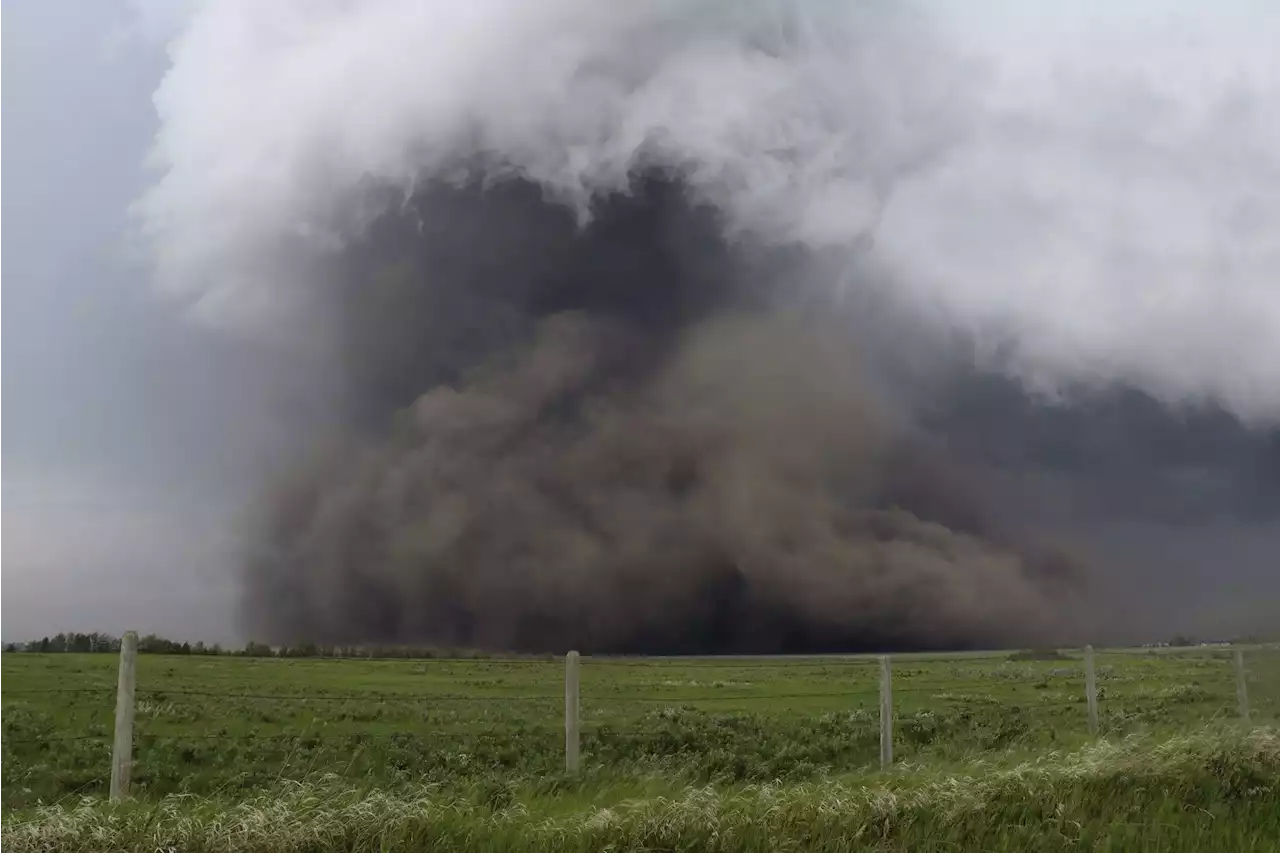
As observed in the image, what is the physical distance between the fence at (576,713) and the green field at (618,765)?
90mm

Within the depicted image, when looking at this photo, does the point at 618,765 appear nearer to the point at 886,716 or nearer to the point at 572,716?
the point at 572,716

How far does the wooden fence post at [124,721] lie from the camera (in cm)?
1069

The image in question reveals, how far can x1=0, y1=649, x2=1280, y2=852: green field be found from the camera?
7473mm

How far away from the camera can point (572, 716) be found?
41.6 feet

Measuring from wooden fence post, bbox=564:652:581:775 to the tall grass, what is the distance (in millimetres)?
1998

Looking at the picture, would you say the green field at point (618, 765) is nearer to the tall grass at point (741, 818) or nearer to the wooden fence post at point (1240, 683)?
the tall grass at point (741, 818)

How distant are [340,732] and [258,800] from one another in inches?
313

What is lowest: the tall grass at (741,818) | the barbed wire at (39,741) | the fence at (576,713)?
the fence at (576,713)

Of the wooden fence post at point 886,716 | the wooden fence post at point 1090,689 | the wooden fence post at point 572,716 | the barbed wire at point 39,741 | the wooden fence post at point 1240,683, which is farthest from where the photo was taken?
the wooden fence post at point 1240,683

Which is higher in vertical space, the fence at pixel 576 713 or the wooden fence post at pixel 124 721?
the wooden fence post at pixel 124 721

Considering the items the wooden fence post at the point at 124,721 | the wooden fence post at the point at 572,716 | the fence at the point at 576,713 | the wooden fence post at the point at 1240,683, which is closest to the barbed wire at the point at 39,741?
the fence at the point at 576,713

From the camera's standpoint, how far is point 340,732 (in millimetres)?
15398

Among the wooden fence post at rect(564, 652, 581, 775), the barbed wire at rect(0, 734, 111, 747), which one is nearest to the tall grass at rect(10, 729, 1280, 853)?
the wooden fence post at rect(564, 652, 581, 775)

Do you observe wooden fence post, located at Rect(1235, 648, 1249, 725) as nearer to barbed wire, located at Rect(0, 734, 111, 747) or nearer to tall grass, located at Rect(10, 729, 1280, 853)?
tall grass, located at Rect(10, 729, 1280, 853)
